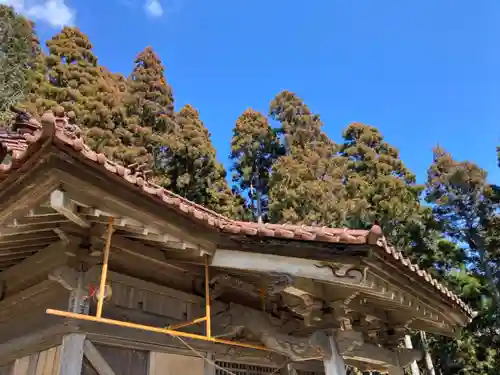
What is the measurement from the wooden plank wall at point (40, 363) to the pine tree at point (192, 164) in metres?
17.1

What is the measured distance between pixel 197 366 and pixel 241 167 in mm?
28107

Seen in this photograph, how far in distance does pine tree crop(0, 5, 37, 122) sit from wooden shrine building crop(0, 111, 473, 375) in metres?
17.7

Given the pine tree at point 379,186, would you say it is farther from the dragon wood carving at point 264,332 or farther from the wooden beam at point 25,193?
the wooden beam at point 25,193

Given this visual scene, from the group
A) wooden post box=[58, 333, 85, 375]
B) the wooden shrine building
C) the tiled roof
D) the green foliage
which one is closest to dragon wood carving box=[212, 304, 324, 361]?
the wooden shrine building

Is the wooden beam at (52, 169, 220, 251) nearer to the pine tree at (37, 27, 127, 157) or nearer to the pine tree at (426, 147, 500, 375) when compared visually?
the pine tree at (37, 27, 127, 157)

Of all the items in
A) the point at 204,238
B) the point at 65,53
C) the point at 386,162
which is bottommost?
the point at 204,238

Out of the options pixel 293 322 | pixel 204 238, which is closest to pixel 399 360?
pixel 293 322

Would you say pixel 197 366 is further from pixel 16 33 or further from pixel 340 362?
pixel 16 33

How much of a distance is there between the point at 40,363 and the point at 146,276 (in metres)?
1.29

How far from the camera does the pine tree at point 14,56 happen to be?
21.0m

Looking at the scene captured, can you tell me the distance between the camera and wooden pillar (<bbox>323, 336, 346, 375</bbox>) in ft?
16.0

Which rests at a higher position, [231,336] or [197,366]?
[231,336]

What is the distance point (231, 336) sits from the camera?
543 cm

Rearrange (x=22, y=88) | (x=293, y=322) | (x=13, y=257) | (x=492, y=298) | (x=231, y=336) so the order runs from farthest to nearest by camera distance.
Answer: (x=22, y=88), (x=492, y=298), (x=293, y=322), (x=231, y=336), (x=13, y=257)
